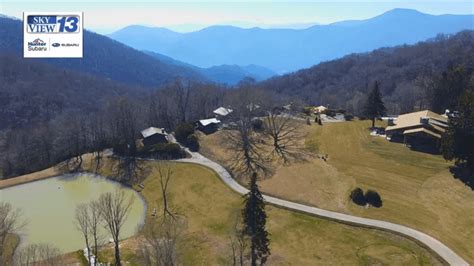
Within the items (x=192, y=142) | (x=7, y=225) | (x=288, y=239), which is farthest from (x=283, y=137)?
(x=7, y=225)

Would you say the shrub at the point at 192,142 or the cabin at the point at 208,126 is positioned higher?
the cabin at the point at 208,126

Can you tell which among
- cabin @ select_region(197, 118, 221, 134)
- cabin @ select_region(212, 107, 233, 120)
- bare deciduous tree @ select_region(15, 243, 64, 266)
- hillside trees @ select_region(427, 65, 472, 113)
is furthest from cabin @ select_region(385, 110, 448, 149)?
bare deciduous tree @ select_region(15, 243, 64, 266)

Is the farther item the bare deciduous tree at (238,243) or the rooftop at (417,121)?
the rooftop at (417,121)

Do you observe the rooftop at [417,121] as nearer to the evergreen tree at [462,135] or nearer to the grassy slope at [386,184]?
the grassy slope at [386,184]

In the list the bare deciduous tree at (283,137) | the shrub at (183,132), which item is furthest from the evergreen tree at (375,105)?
the shrub at (183,132)

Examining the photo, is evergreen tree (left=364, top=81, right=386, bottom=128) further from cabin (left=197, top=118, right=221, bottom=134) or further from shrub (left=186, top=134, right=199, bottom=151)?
shrub (left=186, top=134, right=199, bottom=151)

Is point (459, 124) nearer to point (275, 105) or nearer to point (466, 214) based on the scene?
point (466, 214)

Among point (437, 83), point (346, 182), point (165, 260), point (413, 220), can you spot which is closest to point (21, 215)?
point (165, 260)
